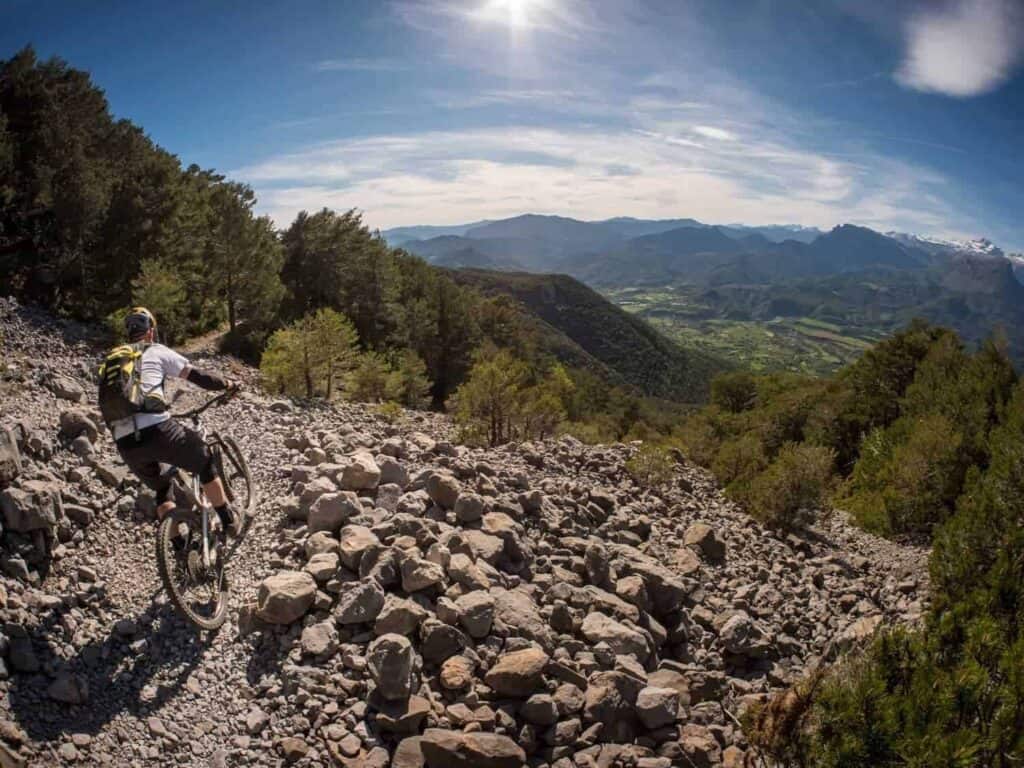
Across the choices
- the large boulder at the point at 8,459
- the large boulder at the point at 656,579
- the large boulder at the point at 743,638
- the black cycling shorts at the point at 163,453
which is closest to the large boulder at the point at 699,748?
the large boulder at the point at 743,638

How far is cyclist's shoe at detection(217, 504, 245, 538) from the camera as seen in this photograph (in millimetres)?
7901

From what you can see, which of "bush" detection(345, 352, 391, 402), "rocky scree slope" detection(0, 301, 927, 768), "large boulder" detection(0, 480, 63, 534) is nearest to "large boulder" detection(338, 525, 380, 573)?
"rocky scree slope" detection(0, 301, 927, 768)

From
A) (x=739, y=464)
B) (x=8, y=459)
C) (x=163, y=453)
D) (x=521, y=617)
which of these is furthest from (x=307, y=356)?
(x=739, y=464)

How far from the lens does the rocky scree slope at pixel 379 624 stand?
5.51 meters

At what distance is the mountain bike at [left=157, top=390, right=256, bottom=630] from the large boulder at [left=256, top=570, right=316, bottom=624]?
61 centimetres

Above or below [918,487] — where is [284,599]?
above

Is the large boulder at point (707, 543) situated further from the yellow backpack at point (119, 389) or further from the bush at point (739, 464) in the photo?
the yellow backpack at point (119, 389)

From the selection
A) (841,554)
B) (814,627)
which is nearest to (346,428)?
A: (814,627)

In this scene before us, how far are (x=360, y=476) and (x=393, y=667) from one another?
162 inches

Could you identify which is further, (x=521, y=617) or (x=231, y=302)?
(x=231, y=302)

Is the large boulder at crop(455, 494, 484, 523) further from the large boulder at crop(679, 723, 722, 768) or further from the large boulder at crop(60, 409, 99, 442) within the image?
the large boulder at crop(60, 409, 99, 442)

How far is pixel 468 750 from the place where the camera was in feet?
17.4

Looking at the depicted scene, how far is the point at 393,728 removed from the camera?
565 cm

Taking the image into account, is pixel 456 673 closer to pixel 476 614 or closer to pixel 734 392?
pixel 476 614
